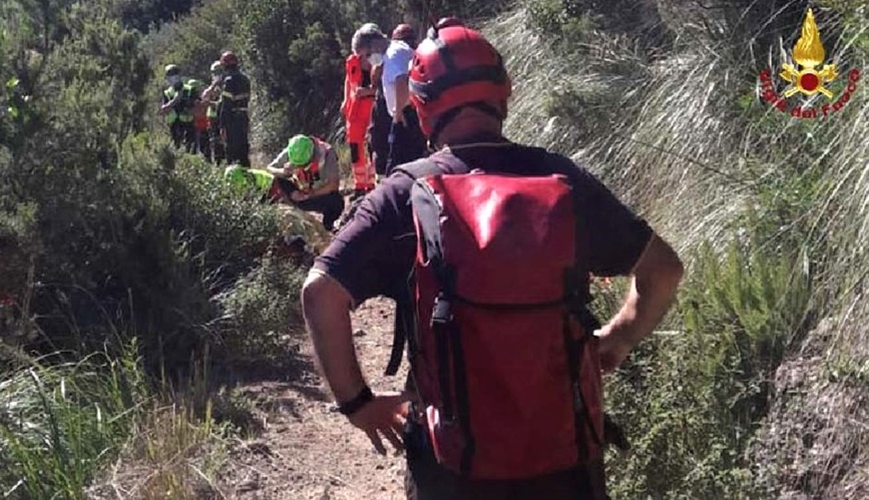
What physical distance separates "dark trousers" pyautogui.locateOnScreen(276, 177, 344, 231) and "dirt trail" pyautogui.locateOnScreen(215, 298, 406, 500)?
12.2 feet

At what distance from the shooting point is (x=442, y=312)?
2473 mm

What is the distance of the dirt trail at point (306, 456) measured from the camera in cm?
507

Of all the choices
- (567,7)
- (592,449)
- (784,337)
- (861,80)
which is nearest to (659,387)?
(784,337)

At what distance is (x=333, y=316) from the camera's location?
266 centimetres

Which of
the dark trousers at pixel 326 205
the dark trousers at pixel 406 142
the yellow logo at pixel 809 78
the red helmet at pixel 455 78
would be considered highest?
the red helmet at pixel 455 78

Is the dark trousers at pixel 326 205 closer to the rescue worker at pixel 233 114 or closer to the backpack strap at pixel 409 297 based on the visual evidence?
the rescue worker at pixel 233 114

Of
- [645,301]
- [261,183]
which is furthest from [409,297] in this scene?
[261,183]

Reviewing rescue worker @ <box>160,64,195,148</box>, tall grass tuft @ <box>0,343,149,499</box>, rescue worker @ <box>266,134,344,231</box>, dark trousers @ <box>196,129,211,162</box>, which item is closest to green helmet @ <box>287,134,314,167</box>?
rescue worker @ <box>266,134,344,231</box>

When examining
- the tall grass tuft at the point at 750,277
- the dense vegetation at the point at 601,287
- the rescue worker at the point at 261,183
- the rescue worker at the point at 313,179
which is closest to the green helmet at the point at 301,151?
the rescue worker at the point at 313,179

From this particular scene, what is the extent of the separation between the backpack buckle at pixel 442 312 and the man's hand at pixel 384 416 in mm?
296

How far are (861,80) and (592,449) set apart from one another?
9.32ft

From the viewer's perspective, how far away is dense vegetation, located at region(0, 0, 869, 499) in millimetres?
4250

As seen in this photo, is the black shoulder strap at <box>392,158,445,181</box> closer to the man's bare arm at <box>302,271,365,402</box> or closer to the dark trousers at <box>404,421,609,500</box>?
the man's bare arm at <box>302,271,365,402</box>

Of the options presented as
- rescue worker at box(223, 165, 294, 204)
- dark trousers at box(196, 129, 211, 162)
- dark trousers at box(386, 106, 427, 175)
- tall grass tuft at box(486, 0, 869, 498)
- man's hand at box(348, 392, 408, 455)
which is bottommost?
dark trousers at box(196, 129, 211, 162)
